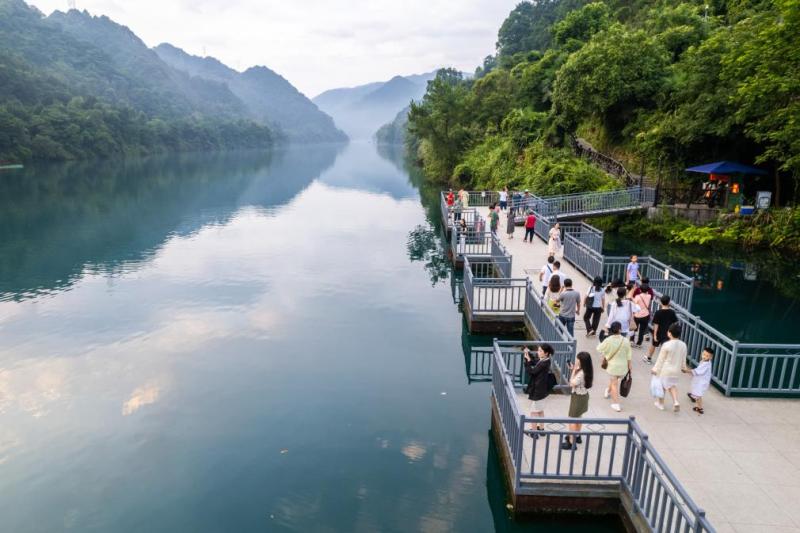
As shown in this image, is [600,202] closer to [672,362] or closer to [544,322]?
[544,322]

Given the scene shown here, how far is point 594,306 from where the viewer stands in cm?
1245

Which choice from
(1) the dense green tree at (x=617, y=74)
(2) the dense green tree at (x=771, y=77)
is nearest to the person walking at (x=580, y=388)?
A: (2) the dense green tree at (x=771, y=77)

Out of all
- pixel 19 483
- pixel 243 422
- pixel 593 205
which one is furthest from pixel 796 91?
pixel 19 483

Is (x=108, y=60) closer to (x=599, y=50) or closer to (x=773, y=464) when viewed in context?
(x=599, y=50)

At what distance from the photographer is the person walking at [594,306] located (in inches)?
487

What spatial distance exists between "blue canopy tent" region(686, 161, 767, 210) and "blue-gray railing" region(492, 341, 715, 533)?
74.1 feet

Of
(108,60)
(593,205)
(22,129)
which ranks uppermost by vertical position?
(108,60)

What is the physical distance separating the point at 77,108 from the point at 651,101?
105m

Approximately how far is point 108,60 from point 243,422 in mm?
201346

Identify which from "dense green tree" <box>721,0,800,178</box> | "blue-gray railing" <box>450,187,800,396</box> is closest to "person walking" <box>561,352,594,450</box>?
"blue-gray railing" <box>450,187,800,396</box>

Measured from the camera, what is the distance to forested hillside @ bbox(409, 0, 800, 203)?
22703 mm

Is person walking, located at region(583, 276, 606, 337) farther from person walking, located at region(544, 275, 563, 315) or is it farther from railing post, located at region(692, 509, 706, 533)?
railing post, located at region(692, 509, 706, 533)

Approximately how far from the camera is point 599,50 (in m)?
34.1

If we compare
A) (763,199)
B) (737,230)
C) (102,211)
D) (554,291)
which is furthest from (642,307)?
(102,211)
